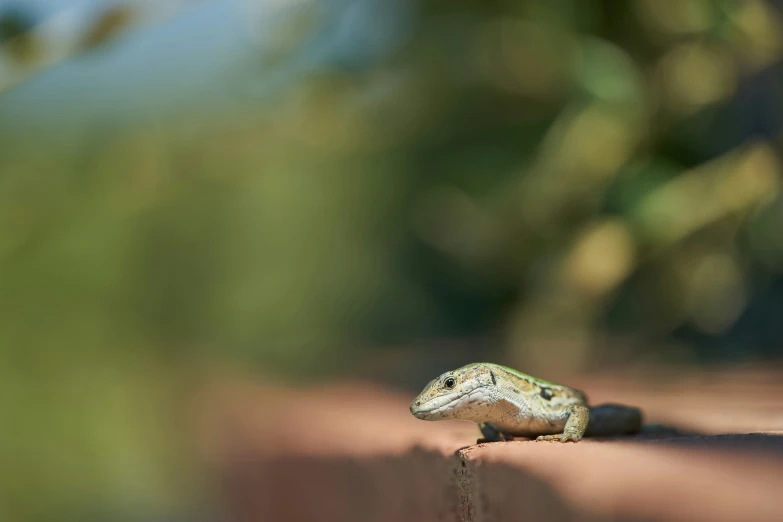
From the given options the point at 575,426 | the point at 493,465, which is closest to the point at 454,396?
the point at 575,426

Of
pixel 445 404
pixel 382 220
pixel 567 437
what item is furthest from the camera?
pixel 382 220

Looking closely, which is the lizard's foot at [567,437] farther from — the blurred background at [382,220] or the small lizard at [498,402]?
the blurred background at [382,220]

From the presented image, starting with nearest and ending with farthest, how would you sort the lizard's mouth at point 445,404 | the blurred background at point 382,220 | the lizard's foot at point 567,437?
1. the lizard's foot at point 567,437
2. the lizard's mouth at point 445,404
3. the blurred background at point 382,220

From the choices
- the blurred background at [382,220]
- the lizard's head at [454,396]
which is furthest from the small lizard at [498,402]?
the blurred background at [382,220]

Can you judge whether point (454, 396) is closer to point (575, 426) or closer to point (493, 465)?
point (575, 426)

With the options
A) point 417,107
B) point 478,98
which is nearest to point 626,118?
point 478,98

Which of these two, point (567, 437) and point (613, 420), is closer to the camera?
point (567, 437)

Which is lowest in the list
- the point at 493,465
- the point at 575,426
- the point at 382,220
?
the point at 493,465
